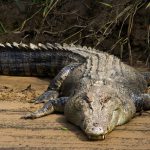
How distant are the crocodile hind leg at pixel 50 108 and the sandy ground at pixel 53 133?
5 cm

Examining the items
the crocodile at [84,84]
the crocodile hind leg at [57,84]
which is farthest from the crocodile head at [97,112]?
the crocodile hind leg at [57,84]

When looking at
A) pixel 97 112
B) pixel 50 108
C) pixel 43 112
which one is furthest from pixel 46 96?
pixel 97 112

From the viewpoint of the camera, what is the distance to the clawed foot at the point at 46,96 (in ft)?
17.9

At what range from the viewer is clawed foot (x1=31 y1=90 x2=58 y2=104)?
5445mm

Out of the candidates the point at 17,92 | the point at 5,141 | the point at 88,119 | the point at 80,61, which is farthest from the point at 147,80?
the point at 5,141

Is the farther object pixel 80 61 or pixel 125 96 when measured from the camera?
pixel 80 61

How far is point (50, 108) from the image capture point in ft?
16.3

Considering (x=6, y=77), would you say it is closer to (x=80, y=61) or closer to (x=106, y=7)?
(x=80, y=61)

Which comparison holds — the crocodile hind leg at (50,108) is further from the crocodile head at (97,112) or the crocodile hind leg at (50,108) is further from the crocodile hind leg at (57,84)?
the crocodile hind leg at (57,84)

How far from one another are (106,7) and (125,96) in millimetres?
3106

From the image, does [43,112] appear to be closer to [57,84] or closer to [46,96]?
[46,96]

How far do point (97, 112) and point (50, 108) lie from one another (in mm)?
761

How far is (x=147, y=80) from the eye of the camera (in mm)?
6168

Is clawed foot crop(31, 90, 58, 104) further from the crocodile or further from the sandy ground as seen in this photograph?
the sandy ground
